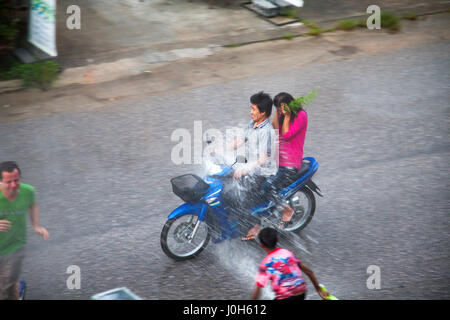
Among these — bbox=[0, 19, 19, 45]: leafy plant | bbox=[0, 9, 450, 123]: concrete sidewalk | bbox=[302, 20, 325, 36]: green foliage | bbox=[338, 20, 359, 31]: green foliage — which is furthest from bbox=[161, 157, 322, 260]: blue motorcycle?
bbox=[338, 20, 359, 31]: green foliage

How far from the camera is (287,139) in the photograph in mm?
5520

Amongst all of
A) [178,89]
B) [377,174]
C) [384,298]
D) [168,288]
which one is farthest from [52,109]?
[384,298]

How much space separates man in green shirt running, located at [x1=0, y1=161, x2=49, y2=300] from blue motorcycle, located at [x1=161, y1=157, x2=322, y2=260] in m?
1.48

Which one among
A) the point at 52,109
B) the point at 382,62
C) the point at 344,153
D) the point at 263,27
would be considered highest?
the point at 263,27

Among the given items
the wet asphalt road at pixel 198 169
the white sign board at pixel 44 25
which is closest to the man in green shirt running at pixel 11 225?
the wet asphalt road at pixel 198 169

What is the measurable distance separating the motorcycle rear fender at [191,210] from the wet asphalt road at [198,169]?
0.59m

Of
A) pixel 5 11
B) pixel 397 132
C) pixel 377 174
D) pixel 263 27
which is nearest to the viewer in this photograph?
pixel 377 174

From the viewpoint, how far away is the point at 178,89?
9453 mm

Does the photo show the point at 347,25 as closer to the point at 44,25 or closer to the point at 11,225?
the point at 44,25

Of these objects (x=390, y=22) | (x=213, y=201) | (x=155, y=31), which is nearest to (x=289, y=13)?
(x=390, y=22)
